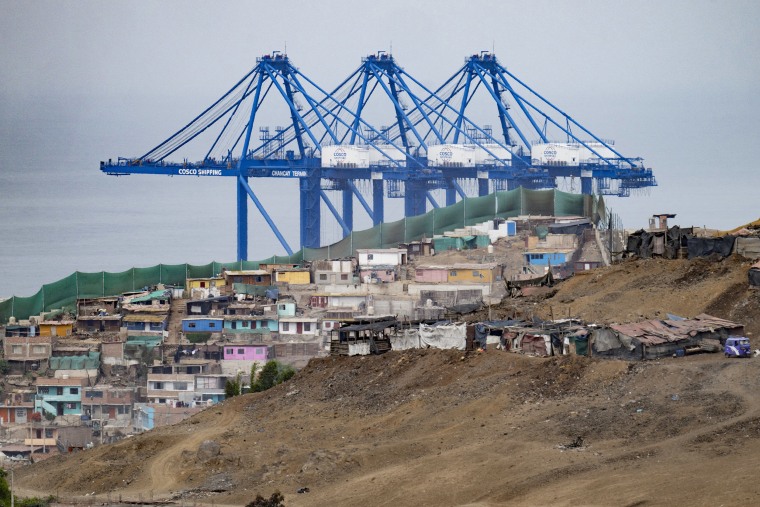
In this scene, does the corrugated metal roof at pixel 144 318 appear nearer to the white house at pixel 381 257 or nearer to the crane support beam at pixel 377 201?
the white house at pixel 381 257

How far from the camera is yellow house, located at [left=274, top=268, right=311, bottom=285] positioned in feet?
194

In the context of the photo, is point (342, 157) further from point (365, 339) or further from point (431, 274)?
point (365, 339)

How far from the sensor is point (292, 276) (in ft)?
196

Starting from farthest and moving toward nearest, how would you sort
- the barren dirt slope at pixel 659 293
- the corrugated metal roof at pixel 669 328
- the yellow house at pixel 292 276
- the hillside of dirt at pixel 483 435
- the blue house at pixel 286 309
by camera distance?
the yellow house at pixel 292 276, the blue house at pixel 286 309, the barren dirt slope at pixel 659 293, the corrugated metal roof at pixel 669 328, the hillside of dirt at pixel 483 435

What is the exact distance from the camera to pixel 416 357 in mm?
27766

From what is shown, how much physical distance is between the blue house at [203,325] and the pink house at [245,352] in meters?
2.28

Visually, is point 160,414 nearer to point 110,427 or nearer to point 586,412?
point 110,427

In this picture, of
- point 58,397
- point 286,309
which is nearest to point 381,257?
point 286,309

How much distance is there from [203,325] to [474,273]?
9.03 metres

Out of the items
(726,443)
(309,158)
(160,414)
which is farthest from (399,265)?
(726,443)

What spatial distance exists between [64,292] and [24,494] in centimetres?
3227

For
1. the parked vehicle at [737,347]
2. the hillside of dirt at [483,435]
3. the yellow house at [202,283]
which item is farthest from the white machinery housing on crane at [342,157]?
the parked vehicle at [737,347]

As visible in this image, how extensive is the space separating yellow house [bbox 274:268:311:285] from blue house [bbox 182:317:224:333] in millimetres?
6389

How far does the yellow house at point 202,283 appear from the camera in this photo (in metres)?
58.0
